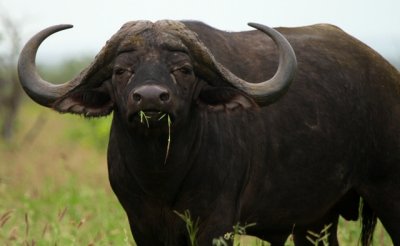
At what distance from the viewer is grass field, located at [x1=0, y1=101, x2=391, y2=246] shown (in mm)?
7441

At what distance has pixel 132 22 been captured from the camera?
17.7 feet

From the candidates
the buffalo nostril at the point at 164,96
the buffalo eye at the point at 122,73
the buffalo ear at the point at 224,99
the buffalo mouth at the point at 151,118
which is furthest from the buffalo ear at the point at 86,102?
the buffalo nostril at the point at 164,96

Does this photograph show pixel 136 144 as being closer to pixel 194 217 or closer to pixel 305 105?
pixel 194 217

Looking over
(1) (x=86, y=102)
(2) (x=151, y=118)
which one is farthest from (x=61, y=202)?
(2) (x=151, y=118)

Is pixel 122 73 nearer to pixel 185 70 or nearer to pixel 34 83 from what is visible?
pixel 185 70

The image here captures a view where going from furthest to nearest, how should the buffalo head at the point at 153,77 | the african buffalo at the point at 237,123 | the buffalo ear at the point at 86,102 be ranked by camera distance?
1. the buffalo ear at the point at 86,102
2. the african buffalo at the point at 237,123
3. the buffalo head at the point at 153,77

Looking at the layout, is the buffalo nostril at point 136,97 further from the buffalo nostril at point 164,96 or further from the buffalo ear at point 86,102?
the buffalo ear at point 86,102

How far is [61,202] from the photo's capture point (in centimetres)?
1026

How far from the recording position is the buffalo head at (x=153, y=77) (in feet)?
16.6

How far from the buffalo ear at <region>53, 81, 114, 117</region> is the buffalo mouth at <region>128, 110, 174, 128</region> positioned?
1.32 feet

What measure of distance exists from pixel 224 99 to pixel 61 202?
5.17 m

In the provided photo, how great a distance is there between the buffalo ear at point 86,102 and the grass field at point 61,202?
0.57m

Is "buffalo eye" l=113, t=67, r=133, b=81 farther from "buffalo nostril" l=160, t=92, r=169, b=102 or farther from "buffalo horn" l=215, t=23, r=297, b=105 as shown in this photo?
"buffalo horn" l=215, t=23, r=297, b=105

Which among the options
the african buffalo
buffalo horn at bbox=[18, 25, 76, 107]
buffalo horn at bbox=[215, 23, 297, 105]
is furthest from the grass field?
buffalo horn at bbox=[215, 23, 297, 105]
